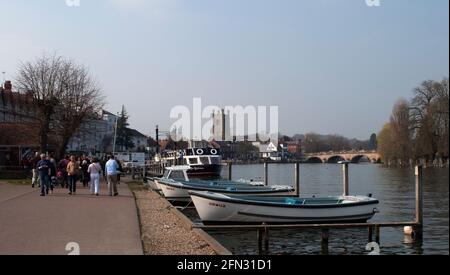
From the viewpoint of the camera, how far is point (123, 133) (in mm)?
128625

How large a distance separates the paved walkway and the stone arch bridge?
402 ft

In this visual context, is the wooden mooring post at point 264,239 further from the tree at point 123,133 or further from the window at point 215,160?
the tree at point 123,133

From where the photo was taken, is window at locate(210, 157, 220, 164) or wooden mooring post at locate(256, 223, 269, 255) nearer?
wooden mooring post at locate(256, 223, 269, 255)

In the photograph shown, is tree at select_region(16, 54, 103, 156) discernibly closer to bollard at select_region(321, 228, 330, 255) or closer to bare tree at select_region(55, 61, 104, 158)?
bare tree at select_region(55, 61, 104, 158)

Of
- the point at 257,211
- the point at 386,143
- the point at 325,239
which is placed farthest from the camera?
the point at 386,143

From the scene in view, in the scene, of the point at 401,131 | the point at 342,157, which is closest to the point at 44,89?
the point at 401,131

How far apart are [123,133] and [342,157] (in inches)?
2500

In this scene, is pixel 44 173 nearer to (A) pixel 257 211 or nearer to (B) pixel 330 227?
(A) pixel 257 211

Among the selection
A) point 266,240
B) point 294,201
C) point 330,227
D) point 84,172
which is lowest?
point 266,240

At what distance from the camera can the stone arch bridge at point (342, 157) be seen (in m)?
138

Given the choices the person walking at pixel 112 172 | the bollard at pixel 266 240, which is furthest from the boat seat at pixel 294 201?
the person walking at pixel 112 172

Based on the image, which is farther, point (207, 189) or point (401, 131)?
point (401, 131)

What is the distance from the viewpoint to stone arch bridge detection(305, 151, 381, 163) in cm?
13844

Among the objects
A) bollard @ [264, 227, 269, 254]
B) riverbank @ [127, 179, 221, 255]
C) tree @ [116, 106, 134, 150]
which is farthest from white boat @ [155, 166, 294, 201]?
tree @ [116, 106, 134, 150]
